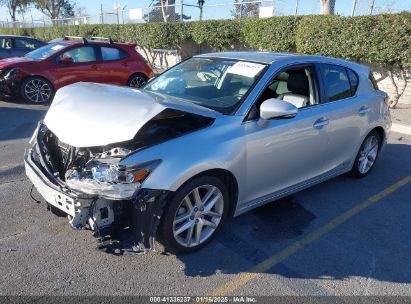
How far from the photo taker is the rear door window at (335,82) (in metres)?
4.29

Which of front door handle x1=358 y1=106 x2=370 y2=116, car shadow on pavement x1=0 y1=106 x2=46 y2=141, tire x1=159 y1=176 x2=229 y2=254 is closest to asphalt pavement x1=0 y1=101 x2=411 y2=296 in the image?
tire x1=159 y1=176 x2=229 y2=254

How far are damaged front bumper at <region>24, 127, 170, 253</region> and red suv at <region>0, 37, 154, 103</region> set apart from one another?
6.97 meters

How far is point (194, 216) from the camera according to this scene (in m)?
3.21

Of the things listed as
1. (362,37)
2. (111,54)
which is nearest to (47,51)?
(111,54)

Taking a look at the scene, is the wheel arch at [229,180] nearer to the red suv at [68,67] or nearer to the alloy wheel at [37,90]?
the red suv at [68,67]

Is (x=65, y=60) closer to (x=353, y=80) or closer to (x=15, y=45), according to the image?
(x=15, y=45)

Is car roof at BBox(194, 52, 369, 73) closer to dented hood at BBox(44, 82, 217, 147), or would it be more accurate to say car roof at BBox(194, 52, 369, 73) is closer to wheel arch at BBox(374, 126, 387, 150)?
dented hood at BBox(44, 82, 217, 147)

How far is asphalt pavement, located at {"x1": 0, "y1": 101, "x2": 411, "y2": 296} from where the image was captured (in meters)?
2.93

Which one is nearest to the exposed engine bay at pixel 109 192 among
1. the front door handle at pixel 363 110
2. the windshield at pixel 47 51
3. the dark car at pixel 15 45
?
the front door handle at pixel 363 110

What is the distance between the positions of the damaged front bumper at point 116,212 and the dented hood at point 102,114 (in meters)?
0.43

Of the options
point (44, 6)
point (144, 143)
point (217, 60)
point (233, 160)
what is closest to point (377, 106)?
point (217, 60)

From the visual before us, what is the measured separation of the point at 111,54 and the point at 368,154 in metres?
7.08

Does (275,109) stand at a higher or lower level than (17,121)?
higher

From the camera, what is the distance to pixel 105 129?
9.78 feet
